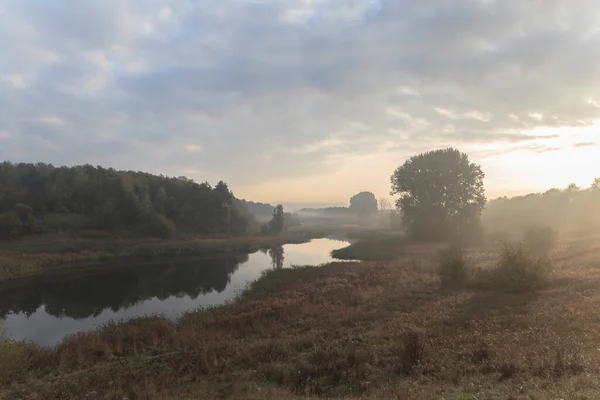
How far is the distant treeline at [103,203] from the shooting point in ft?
239

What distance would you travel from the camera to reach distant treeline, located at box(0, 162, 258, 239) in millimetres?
72988

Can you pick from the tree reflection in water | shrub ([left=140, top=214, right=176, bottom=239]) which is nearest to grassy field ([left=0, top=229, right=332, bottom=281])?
shrub ([left=140, top=214, right=176, bottom=239])

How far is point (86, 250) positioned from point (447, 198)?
61464mm

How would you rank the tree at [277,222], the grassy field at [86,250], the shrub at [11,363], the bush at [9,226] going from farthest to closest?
1. the tree at [277,222]
2. the bush at [9,226]
3. the grassy field at [86,250]
4. the shrub at [11,363]

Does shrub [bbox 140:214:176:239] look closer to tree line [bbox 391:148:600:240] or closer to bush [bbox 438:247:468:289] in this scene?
tree line [bbox 391:148:600:240]

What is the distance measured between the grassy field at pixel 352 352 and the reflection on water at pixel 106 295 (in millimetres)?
5582

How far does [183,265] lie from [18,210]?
38581mm

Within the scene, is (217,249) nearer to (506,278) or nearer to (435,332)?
(506,278)

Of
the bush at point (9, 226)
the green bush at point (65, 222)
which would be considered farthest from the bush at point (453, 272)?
the green bush at point (65, 222)

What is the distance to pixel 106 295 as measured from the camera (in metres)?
35.0

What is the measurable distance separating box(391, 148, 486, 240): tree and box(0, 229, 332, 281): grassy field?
1391 inches

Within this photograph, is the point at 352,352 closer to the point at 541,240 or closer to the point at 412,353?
the point at 412,353

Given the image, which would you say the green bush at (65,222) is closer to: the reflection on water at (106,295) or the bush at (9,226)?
the bush at (9,226)

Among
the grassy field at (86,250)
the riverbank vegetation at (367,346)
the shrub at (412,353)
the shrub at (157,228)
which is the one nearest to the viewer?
the riverbank vegetation at (367,346)
